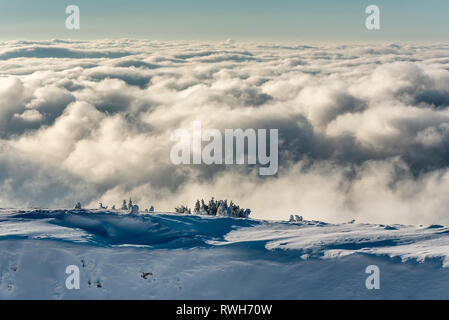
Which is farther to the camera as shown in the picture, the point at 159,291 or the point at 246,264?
the point at 246,264

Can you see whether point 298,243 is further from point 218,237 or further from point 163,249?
point 163,249

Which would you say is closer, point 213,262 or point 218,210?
point 213,262

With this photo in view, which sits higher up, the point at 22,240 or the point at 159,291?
the point at 22,240

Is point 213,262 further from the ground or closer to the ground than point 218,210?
closer to the ground

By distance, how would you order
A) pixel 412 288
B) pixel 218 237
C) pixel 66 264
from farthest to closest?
pixel 218 237 → pixel 66 264 → pixel 412 288

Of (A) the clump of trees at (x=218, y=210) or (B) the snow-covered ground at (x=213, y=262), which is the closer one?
(B) the snow-covered ground at (x=213, y=262)
